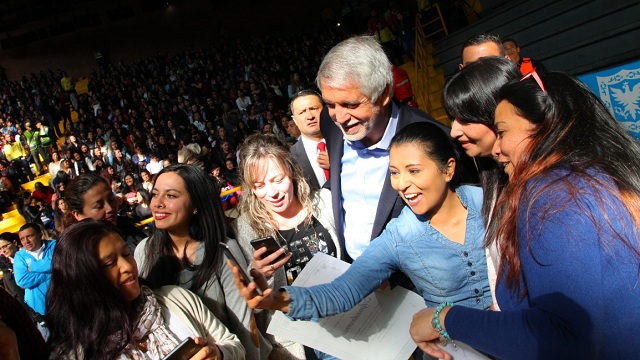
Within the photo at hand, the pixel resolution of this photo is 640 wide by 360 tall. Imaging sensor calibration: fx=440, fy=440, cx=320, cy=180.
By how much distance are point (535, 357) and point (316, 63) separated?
13.5m

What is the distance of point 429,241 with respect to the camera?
→ 161 cm

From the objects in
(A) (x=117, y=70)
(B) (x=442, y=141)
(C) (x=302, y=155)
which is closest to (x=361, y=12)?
(A) (x=117, y=70)

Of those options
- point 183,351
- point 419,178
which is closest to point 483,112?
point 419,178

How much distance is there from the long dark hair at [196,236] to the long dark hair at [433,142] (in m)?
1.06

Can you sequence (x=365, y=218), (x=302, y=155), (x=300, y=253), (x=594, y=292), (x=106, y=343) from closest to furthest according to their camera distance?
1. (x=594, y=292)
2. (x=106, y=343)
3. (x=365, y=218)
4. (x=300, y=253)
5. (x=302, y=155)

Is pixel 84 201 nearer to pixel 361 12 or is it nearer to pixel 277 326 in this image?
pixel 277 326

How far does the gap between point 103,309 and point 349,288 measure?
96cm

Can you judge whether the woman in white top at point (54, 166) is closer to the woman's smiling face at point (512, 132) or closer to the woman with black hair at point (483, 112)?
the woman with black hair at point (483, 112)

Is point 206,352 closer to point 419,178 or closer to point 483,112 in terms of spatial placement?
point 419,178

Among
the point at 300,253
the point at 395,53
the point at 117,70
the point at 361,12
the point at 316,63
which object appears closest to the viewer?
the point at 300,253

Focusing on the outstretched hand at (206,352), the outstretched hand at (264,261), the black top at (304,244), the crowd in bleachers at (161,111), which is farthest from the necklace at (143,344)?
the crowd in bleachers at (161,111)

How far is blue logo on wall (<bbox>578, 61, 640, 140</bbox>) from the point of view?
4273 mm

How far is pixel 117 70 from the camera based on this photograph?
1883cm

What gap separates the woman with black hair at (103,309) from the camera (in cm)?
167
